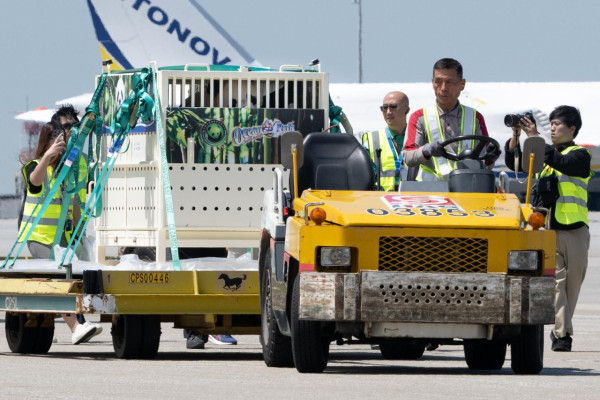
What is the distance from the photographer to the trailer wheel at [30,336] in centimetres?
1257

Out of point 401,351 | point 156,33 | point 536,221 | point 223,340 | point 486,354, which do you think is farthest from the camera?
point 156,33

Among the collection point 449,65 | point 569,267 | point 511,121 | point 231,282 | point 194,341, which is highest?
point 449,65

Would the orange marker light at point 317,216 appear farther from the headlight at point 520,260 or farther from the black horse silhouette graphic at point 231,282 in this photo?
the black horse silhouette graphic at point 231,282

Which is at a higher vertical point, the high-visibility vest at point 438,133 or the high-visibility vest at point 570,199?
the high-visibility vest at point 438,133

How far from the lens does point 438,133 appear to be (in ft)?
35.2

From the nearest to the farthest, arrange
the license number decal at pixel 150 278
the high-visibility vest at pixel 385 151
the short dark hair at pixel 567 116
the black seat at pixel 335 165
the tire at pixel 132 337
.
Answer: the black seat at pixel 335 165, the license number decal at pixel 150 278, the tire at pixel 132 337, the high-visibility vest at pixel 385 151, the short dark hair at pixel 567 116

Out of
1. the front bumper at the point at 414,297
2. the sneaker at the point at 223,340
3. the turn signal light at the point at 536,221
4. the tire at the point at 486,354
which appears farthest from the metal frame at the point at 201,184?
the turn signal light at the point at 536,221

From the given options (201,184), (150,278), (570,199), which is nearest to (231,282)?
(150,278)

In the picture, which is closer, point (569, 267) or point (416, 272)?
point (416, 272)

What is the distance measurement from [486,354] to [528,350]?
0.79 meters

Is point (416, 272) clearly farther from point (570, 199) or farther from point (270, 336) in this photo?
point (570, 199)

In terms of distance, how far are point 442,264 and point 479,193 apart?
0.90 m

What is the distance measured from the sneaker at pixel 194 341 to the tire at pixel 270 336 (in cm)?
220

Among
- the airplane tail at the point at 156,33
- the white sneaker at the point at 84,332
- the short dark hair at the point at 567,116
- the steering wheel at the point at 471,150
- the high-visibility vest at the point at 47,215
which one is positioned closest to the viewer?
the steering wheel at the point at 471,150
